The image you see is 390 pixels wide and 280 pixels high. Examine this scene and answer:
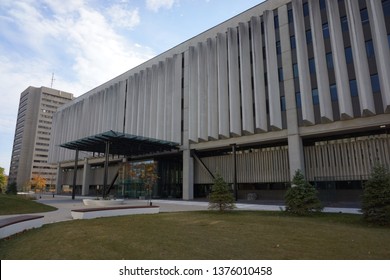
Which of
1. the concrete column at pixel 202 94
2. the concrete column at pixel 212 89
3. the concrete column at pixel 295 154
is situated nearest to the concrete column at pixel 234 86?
the concrete column at pixel 212 89

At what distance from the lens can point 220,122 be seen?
34.9 meters

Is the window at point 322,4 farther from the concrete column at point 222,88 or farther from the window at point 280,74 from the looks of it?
the concrete column at point 222,88

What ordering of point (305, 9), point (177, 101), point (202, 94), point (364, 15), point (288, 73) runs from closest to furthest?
point (364, 15) < point (288, 73) < point (305, 9) < point (202, 94) < point (177, 101)

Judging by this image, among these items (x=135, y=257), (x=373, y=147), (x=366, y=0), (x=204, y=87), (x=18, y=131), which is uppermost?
(x=18, y=131)

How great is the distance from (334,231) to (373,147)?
834 inches

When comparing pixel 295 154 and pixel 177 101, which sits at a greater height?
pixel 177 101

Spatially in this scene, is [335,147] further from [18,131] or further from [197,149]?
[18,131]

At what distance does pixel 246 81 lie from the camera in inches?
1318

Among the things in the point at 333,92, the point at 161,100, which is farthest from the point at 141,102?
the point at 333,92

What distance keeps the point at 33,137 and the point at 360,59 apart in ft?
528

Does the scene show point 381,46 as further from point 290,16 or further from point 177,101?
point 177,101

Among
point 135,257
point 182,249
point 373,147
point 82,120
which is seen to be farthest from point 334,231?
point 82,120

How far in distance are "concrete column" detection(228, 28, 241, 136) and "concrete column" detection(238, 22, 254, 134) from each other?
94 cm

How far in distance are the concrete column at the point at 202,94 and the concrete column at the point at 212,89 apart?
1087 millimetres
